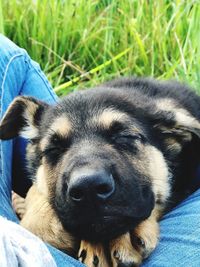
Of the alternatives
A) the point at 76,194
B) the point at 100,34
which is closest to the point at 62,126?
the point at 76,194

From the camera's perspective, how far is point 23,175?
3.38m

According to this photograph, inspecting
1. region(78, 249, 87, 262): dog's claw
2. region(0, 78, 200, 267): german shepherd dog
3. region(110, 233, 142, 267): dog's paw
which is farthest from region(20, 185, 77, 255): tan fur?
region(110, 233, 142, 267): dog's paw

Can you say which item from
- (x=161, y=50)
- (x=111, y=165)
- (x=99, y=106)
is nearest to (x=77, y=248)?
(x=111, y=165)

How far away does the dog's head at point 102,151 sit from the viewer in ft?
7.34

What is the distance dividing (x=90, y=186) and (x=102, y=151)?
29cm

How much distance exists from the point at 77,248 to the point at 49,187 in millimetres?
397

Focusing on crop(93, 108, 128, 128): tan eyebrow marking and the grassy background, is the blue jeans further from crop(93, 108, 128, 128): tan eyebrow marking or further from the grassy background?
the grassy background

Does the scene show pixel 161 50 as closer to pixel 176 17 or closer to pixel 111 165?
pixel 176 17

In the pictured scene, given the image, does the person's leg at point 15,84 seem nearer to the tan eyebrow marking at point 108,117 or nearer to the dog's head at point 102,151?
the dog's head at point 102,151

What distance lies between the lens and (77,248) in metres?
2.43

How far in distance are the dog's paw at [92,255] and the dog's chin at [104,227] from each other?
32 mm

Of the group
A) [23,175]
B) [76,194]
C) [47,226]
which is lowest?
[23,175]

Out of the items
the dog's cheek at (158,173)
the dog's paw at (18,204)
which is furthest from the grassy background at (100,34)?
the dog's cheek at (158,173)

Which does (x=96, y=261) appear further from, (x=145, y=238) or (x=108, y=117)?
(x=108, y=117)
